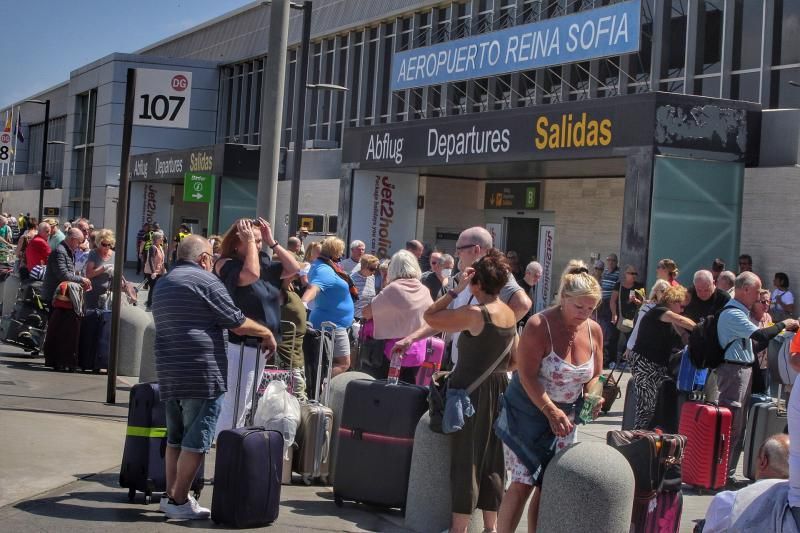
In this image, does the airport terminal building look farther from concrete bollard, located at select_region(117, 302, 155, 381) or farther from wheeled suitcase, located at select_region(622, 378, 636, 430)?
concrete bollard, located at select_region(117, 302, 155, 381)

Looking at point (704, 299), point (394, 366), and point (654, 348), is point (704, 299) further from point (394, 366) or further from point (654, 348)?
point (394, 366)

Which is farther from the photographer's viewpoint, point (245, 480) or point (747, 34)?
point (747, 34)

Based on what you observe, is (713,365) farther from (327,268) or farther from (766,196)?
(766,196)

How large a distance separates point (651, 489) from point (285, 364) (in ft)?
13.0

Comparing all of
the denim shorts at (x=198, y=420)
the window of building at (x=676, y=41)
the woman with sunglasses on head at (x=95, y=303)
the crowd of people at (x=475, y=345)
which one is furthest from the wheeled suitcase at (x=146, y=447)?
the window of building at (x=676, y=41)

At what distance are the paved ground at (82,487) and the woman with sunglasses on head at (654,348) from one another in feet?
3.35

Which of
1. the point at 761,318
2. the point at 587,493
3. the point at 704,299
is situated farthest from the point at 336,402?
the point at 761,318

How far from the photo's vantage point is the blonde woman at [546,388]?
6094 mm

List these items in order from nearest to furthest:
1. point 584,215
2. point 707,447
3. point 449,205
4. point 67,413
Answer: point 707,447, point 67,413, point 584,215, point 449,205

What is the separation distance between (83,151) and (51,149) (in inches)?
1160

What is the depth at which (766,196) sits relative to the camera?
693 inches

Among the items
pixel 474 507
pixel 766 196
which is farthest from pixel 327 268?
pixel 766 196

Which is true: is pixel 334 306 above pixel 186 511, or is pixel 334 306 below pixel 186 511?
above

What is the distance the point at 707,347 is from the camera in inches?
378
